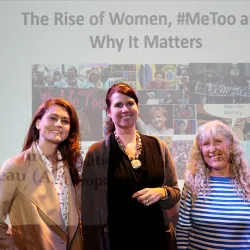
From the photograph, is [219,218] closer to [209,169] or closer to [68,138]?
[209,169]

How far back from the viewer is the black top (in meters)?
1.77

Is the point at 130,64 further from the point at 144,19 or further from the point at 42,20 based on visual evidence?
the point at 42,20

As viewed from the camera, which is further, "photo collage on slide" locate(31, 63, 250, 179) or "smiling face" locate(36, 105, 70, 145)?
"photo collage on slide" locate(31, 63, 250, 179)

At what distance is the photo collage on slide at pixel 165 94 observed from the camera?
2092 millimetres

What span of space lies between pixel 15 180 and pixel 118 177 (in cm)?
50

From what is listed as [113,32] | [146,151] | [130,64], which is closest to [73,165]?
[146,151]

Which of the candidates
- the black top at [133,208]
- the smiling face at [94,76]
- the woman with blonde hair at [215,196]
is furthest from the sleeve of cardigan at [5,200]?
the woman with blonde hair at [215,196]

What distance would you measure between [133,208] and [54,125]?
572 millimetres

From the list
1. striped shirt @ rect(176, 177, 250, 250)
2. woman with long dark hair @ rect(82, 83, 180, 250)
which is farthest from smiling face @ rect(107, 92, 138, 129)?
striped shirt @ rect(176, 177, 250, 250)

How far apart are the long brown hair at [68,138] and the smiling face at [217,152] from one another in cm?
66

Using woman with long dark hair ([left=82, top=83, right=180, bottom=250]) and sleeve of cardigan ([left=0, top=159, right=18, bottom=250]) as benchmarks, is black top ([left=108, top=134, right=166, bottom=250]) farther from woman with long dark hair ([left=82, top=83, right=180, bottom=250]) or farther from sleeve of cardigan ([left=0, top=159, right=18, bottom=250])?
sleeve of cardigan ([left=0, top=159, right=18, bottom=250])

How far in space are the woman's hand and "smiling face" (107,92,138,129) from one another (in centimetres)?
35

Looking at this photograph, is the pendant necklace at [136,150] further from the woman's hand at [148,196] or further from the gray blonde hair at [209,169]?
the gray blonde hair at [209,169]

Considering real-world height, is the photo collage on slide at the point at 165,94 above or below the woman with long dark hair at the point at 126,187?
above
